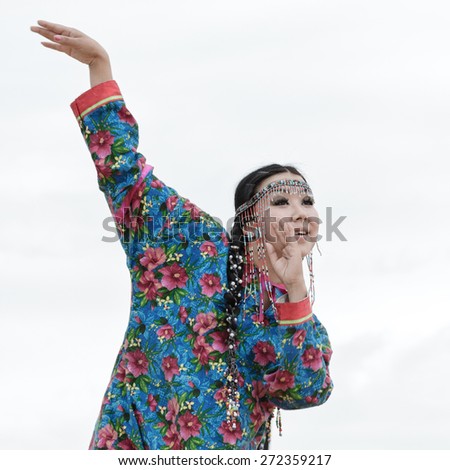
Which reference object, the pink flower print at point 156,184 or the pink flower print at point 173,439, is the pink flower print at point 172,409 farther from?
the pink flower print at point 156,184

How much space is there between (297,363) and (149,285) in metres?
0.68

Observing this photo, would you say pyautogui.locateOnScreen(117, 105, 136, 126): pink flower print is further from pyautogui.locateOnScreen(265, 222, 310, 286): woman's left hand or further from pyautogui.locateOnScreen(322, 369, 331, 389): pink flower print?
pyautogui.locateOnScreen(322, 369, 331, 389): pink flower print

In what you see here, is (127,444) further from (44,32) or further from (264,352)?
(44,32)

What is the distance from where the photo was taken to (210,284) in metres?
3.93

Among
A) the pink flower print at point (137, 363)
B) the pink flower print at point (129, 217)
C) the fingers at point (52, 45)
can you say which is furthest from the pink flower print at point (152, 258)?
the fingers at point (52, 45)

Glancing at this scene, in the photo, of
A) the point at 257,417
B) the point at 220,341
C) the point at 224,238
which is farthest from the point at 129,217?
the point at 257,417

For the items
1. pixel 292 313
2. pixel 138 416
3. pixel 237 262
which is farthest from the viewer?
pixel 237 262

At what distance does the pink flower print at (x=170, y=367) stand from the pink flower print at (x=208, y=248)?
45cm

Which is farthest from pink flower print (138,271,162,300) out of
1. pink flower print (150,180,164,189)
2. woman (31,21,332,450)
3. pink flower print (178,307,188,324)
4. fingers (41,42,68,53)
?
fingers (41,42,68,53)

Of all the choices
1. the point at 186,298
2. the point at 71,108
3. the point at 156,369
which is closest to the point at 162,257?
the point at 186,298

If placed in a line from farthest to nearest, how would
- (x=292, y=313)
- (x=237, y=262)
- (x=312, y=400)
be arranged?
1. (x=237, y=262)
2. (x=312, y=400)
3. (x=292, y=313)

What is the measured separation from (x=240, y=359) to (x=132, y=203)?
753 mm

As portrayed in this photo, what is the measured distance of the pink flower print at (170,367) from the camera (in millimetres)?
3836

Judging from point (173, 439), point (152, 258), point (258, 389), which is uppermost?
point (152, 258)
